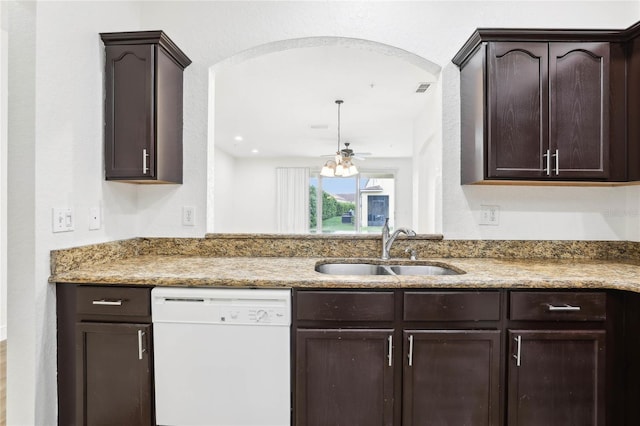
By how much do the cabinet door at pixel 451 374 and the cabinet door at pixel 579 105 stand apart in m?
1.03

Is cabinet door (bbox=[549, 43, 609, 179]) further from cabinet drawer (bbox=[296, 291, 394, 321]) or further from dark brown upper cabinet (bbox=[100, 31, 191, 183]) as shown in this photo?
dark brown upper cabinet (bbox=[100, 31, 191, 183])

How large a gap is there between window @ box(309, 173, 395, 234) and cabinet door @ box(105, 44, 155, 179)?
6700mm

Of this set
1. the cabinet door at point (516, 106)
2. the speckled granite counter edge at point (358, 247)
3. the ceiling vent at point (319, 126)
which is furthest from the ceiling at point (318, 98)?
the speckled granite counter edge at point (358, 247)

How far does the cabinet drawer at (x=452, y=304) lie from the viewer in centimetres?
163

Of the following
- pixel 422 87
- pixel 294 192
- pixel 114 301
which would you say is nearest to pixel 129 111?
pixel 114 301

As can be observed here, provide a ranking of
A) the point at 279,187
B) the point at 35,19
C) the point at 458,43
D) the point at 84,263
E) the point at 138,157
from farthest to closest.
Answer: the point at 279,187 < the point at 458,43 < the point at 138,157 < the point at 84,263 < the point at 35,19

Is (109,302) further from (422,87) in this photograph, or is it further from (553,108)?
(422,87)

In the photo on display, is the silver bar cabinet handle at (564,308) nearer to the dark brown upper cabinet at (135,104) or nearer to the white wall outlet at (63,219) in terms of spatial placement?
the dark brown upper cabinet at (135,104)

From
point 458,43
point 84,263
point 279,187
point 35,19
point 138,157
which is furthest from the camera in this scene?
point 279,187

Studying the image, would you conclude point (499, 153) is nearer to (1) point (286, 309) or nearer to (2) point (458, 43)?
(2) point (458, 43)

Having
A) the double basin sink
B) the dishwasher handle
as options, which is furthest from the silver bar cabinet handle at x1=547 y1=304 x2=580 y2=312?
the dishwasher handle

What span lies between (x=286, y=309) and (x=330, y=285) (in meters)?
0.22

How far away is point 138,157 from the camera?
2.00 metres

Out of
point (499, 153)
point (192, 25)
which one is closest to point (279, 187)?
point (192, 25)
